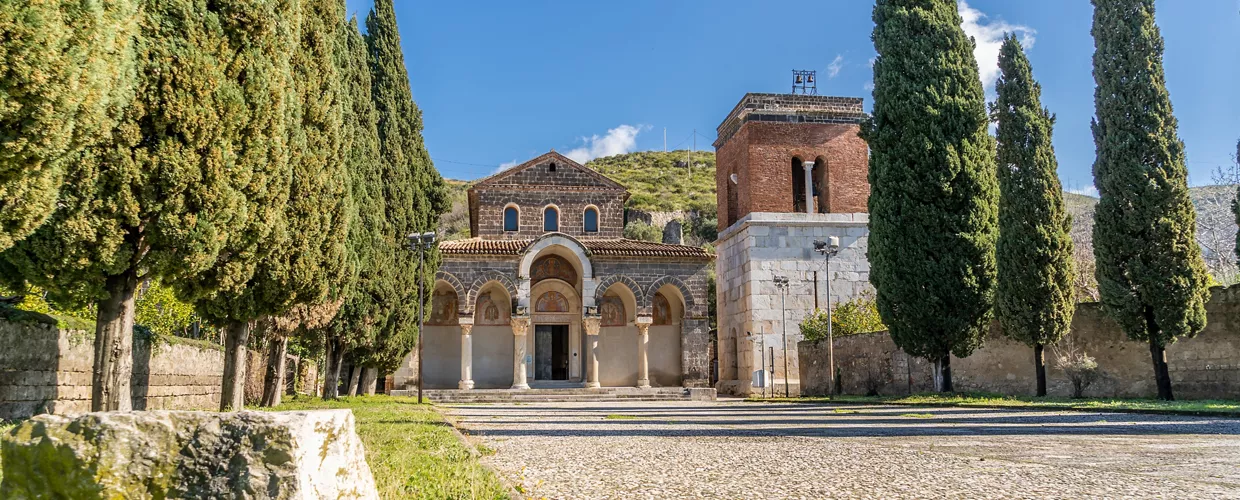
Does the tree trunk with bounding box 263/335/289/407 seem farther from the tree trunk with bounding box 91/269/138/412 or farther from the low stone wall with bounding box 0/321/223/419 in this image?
the tree trunk with bounding box 91/269/138/412

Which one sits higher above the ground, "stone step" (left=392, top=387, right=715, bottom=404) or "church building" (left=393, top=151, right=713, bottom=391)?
"church building" (left=393, top=151, right=713, bottom=391)

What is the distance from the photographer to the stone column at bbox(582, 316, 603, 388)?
26.4m

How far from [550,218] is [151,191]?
2251cm

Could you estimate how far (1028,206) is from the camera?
16.1 m

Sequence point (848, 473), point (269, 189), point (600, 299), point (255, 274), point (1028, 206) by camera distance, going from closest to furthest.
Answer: point (848, 473), point (269, 189), point (255, 274), point (1028, 206), point (600, 299)

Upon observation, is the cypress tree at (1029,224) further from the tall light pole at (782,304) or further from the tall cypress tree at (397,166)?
the tall cypress tree at (397,166)

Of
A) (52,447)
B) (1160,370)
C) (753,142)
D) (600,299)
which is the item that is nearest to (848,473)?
(52,447)

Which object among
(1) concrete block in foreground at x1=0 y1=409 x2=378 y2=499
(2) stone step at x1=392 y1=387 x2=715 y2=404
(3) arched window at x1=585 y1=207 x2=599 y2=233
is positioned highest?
(3) arched window at x1=585 y1=207 x2=599 y2=233

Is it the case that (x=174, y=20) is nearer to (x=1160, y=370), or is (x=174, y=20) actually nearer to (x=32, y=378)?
(x=32, y=378)

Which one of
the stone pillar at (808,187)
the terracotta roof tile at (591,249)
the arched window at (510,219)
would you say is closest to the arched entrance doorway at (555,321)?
the terracotta roof tile at (591,249)

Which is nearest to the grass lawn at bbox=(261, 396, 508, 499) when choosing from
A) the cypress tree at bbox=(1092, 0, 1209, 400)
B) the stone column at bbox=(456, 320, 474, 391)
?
the cypress tree at bbox=(1092, 0, 1209, 400)

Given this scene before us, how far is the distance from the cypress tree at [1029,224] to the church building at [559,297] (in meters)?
12.3

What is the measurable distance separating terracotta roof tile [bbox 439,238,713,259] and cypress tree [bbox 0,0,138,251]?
20698 mm

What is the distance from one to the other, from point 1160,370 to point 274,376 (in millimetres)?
15197
